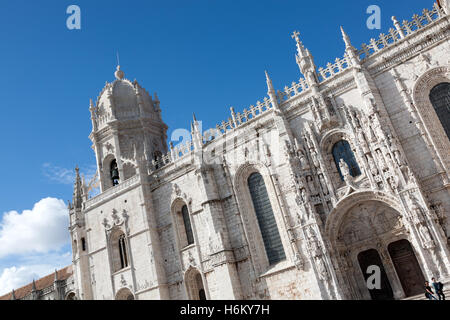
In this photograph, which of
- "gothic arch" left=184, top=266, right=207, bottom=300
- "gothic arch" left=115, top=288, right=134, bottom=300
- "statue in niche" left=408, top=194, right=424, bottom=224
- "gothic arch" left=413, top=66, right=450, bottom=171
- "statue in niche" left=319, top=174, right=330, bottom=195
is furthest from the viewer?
"gothic arch" left=115, top=288, right=134, bottom=300

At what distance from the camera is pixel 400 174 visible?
16.6 meters

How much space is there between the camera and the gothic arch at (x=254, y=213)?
20.5 meters

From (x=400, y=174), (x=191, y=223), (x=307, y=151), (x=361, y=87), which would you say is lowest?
(x=400, y=174)

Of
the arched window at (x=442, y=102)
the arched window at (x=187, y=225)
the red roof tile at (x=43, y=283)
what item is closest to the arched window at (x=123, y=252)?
the arched window at (x=187, y=225)

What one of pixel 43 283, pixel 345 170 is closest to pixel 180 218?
pixel 345 170

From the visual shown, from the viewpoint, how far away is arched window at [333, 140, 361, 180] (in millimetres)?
19062

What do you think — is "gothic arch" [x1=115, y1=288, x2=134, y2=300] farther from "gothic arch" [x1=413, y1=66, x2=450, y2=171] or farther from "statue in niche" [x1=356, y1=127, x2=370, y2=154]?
"gothic arch" [x1=413, y1=66, x2=450, y2=171]

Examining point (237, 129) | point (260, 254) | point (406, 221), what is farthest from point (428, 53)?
point (260, 254)

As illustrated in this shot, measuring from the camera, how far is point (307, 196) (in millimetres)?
18906

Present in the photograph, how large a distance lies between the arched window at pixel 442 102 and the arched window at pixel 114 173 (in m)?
21.9

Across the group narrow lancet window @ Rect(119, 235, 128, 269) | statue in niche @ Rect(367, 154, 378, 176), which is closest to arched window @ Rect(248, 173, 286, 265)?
statue in niche @ Rect(367, 154, 378, 176)

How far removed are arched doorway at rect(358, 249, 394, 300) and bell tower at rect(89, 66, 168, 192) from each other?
16.3 metres

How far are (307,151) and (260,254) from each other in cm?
640
